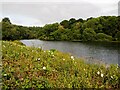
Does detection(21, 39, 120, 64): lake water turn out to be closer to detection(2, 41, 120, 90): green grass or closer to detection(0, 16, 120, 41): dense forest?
detection(2, 41, 120, 90): green grass

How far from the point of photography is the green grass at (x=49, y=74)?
756cm

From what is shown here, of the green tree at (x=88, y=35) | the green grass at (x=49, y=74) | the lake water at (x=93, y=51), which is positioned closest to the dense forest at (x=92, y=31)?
the green tree at (x=88, y=35)

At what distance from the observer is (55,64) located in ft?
30.6

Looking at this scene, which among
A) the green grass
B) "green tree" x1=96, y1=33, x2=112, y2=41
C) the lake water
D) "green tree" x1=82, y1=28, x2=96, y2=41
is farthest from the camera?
"green tree" x1=82, y1=28, x2=96, y2=41

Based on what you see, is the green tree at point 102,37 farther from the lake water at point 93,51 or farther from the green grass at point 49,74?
the green grass at point 49,74

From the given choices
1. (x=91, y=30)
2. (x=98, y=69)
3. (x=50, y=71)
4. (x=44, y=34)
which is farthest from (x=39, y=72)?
(x=44, y=34)

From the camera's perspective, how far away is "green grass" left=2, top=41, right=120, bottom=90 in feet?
24.8

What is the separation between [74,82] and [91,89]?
590 millimetres

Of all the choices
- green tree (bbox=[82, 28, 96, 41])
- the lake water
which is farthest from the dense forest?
the lake water

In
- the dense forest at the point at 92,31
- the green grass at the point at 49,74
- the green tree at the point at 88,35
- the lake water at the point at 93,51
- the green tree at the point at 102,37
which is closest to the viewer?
the green grass at the point at 49,74

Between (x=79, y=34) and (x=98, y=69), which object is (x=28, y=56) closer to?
(x=98, y=69)

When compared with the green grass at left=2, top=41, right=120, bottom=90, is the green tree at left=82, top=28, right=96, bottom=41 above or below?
above

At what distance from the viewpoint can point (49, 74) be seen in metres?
8.27

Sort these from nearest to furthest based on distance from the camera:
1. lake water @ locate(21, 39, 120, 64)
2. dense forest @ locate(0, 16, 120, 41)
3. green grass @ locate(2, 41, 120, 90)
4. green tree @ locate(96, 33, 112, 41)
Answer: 1. green grass @ locate(2, 41, 120, 90)
2. lake water @ locate(21, 39, 120, 64)
3. green tree @ locate(96, 33, 112, 41)
4. dense forest @ locate(0, 16, 120, 41)
